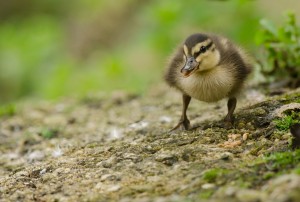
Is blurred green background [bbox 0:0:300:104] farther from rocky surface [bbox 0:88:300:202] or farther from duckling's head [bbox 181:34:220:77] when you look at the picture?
duckling's head [bbox 181:34:220:77]

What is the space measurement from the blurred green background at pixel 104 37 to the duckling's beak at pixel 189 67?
141cm

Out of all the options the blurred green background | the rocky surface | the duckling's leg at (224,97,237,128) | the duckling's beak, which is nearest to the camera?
the rocky surface

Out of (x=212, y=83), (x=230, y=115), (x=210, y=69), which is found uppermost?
(x=210, y=69)

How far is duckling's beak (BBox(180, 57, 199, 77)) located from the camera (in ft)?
16.1

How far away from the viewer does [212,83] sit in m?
5.12

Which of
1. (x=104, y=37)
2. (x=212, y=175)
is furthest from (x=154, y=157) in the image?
(x=104, y=37)

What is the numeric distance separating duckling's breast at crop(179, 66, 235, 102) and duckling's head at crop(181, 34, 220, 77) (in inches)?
4.4

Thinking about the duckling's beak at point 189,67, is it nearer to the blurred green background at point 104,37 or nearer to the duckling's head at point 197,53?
the duckling's head at point 197,53

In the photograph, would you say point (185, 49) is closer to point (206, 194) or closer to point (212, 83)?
point (212, 83)

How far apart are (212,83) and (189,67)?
0.29 meters

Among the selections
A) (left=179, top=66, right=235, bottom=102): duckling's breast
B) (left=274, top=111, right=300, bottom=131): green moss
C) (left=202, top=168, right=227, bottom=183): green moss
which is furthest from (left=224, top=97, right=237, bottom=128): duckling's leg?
(left=202, top=168, right=227, bottom=183): green moss

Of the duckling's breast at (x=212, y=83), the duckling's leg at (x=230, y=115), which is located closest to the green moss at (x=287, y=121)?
the duckling's leg at (x=230, y=115)

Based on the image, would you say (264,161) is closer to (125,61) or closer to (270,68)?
(270,68)

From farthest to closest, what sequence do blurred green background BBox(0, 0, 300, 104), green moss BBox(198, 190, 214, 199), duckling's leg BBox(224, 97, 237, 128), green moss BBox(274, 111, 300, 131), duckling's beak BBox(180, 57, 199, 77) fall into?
1. blurred green background BBox(0, 0, 300, 104)
2. duckling's leg BBox(224, 97, 237, 128)
3. duckling's beak BBox(180, 57, 199, 77)
4. green moss BBox(274, 111, 300, 131)
5. green moss BBox(198, 190, 214, 199)
